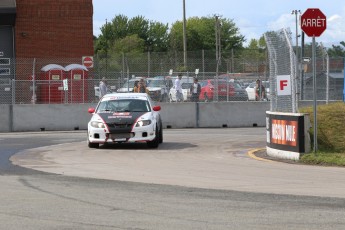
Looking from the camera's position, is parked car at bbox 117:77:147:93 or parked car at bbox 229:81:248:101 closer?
parked car at bbox 229:81:248:101

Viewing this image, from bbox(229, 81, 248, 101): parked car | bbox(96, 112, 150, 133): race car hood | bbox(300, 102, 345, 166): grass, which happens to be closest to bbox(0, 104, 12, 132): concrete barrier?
bbox(229, 81, 248, 101): parked car

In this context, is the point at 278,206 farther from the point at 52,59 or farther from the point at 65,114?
the point at 52,59

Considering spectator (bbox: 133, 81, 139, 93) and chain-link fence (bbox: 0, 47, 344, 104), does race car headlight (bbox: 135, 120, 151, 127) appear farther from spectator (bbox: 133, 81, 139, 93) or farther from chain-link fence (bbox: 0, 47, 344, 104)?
spectator (bbox: 133, 81, 139, 93)

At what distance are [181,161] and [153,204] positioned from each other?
5857 millimetres

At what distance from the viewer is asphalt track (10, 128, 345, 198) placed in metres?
11.6

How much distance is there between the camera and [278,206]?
944 centimetres

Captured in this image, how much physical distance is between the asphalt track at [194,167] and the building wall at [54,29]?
1927 cm

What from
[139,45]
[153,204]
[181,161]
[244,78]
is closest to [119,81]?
[244,78]

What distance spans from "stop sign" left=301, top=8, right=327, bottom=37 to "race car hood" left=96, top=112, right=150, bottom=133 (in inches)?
Answer: 204

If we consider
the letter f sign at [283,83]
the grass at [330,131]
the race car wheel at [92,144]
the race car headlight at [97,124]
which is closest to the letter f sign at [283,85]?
the letter f sign at [283,83]

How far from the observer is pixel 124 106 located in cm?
1941

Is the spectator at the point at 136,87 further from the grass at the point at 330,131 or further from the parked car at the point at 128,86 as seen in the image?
the grass at the point at 330,131

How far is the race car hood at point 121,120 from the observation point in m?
18.3

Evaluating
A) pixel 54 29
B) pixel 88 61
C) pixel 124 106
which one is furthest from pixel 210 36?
pixel 124 106
